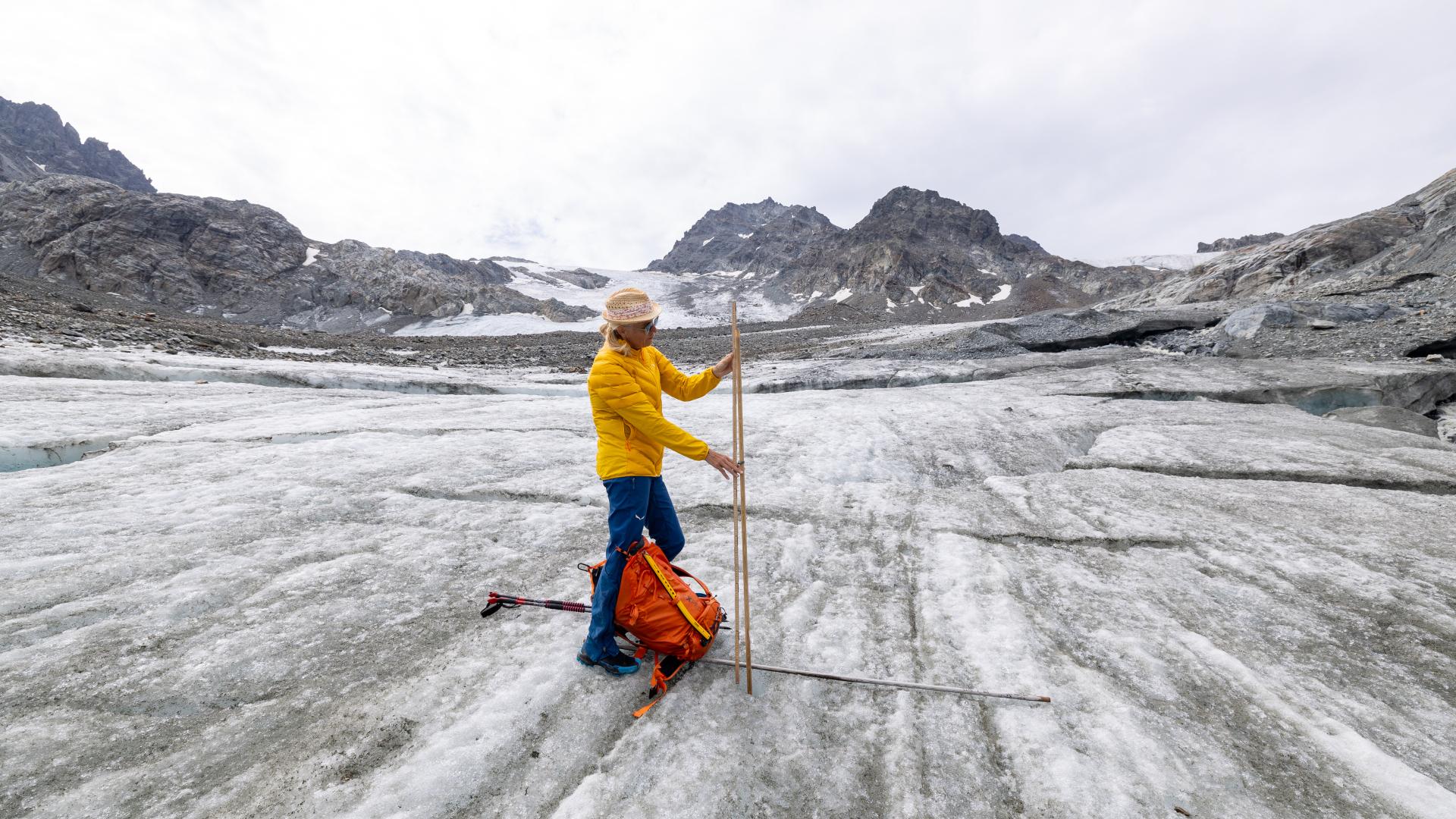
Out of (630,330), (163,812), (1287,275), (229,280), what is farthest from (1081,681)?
(229,280)

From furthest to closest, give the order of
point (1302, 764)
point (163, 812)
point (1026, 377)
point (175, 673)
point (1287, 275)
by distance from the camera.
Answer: point (1287, 275) → point (1026, 377) → point (175, 673) → point (1302, 764) → point (163, 812)

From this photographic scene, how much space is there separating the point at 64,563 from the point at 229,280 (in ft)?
256

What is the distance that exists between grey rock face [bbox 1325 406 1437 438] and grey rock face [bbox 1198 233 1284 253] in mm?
135304

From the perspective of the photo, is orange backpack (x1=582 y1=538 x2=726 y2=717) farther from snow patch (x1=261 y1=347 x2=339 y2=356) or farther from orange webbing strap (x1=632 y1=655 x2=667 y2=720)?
snow patch (x1=261 y1=347 x2=339 y2=356)

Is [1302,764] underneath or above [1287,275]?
underneath

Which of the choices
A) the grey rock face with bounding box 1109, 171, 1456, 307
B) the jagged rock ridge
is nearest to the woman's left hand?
the grey rock face with bounding box 1109, 171, 1456, 307

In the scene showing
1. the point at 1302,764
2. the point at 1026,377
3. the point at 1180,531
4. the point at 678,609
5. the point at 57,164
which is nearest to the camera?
the point at 1302,764

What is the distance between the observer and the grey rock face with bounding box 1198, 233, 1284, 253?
11014 centimetres

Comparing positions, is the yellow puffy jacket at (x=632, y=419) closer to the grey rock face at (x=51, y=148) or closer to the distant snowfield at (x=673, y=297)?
the distant snowfield at (x=673, y=297)

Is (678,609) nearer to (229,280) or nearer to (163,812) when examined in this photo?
(163,812)

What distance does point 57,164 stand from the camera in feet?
379

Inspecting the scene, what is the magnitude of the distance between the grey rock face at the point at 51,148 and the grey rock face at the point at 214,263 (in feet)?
244

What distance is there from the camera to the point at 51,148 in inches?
4619

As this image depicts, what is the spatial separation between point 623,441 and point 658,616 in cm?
111
